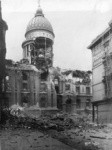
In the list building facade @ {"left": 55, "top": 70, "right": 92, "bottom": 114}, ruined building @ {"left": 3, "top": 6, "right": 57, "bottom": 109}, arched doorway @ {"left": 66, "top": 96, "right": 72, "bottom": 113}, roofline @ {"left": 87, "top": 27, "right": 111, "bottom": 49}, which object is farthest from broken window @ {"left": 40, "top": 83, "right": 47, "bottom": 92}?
roofline @ {"left": 87, "top": 27, "right": 111, "bottom": 49}

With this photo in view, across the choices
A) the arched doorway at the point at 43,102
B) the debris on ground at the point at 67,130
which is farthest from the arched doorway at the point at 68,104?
the debris on ground at the point at 67,130

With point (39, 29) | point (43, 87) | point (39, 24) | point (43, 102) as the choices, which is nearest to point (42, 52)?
point (39, 29)

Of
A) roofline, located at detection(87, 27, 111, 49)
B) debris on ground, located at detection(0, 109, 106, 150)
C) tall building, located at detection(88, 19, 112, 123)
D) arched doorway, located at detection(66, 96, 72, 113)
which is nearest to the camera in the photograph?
debris on ground, located at detection(0, 109, 106, 150)

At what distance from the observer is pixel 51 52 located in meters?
55.5

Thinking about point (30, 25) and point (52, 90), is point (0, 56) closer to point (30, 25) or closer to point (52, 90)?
point (52, 90)

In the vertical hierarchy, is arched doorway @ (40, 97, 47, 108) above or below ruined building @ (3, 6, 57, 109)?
below

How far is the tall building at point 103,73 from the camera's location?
2653 cm

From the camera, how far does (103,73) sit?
28078mm

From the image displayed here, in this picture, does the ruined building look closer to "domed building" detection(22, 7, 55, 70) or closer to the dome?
"domed building" detection(22, 7, 55, 70)

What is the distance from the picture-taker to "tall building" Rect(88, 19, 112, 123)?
2653 centimetres

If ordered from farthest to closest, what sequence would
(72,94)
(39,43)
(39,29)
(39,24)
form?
A: (39,24) < (39,29) < (39,43) < (72,94)

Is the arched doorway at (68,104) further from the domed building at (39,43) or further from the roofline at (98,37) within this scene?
the roofline at (98,37)

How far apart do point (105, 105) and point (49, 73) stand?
73.2ft

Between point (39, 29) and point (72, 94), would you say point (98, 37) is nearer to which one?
point (72, 94)
